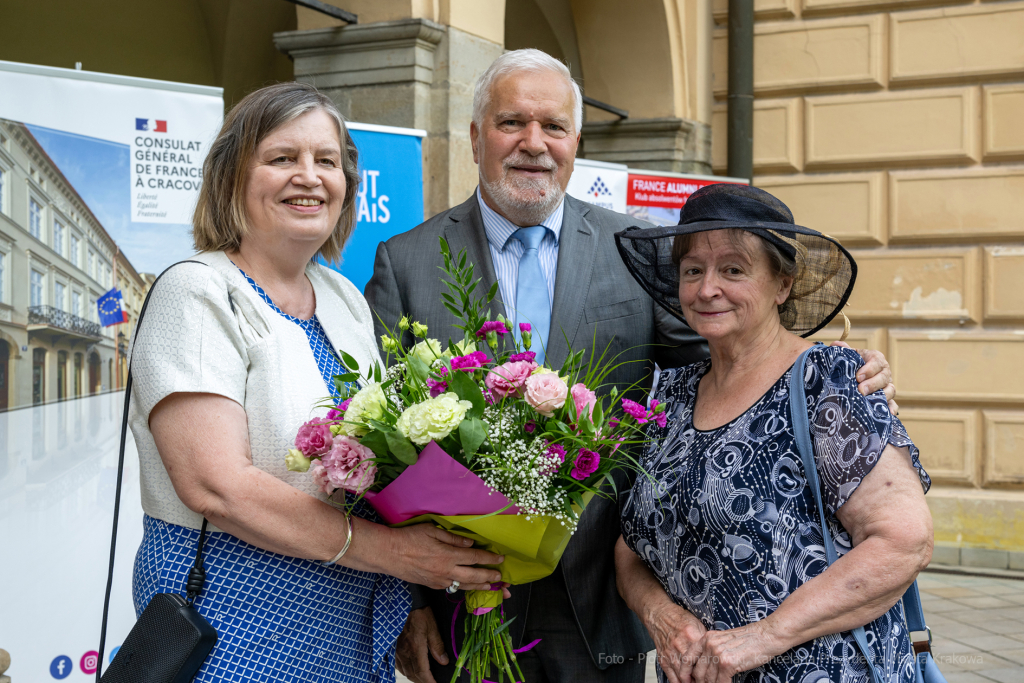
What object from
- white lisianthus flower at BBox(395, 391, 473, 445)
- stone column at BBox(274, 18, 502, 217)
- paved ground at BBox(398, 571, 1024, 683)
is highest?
stone column at BBox(274, 18, 502, 217)

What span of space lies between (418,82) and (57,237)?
216 cm

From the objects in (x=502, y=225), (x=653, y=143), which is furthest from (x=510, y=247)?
(x=653, y=143)

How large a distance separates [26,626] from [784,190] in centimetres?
610

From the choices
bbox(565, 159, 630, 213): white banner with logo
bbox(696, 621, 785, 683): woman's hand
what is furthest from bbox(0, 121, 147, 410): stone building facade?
bbox(565, 159, 630, 213): white banner with logo

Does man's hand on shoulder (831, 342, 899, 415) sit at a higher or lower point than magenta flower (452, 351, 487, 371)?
lower

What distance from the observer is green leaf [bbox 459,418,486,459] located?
1.53 metres

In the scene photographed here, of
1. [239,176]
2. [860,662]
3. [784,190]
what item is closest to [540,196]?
[239,176]

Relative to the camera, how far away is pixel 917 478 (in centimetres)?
174

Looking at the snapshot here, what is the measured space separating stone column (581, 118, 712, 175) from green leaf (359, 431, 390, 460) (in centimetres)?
641

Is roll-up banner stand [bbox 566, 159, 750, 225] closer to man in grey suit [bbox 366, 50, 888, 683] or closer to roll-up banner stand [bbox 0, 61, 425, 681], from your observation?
roll-up banner stand [bbox 0, 61, 425, 681]

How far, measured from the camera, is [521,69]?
95.3 inches

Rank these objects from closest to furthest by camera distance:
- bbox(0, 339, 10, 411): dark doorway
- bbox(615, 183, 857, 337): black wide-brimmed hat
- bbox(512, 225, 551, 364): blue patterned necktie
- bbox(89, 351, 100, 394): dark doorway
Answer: bbox(615, 183, 857, 337): black wide-brimmed hat → bbox(512, 225, 551, 364): blue patterned necktie → bbox(0, 339, 10, 411): dark doorway → bbox(89, 351, 100, 394): dark doorway

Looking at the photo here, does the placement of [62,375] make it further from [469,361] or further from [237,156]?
[469,361]

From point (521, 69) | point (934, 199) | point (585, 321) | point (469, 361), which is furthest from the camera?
point (934, 199)
